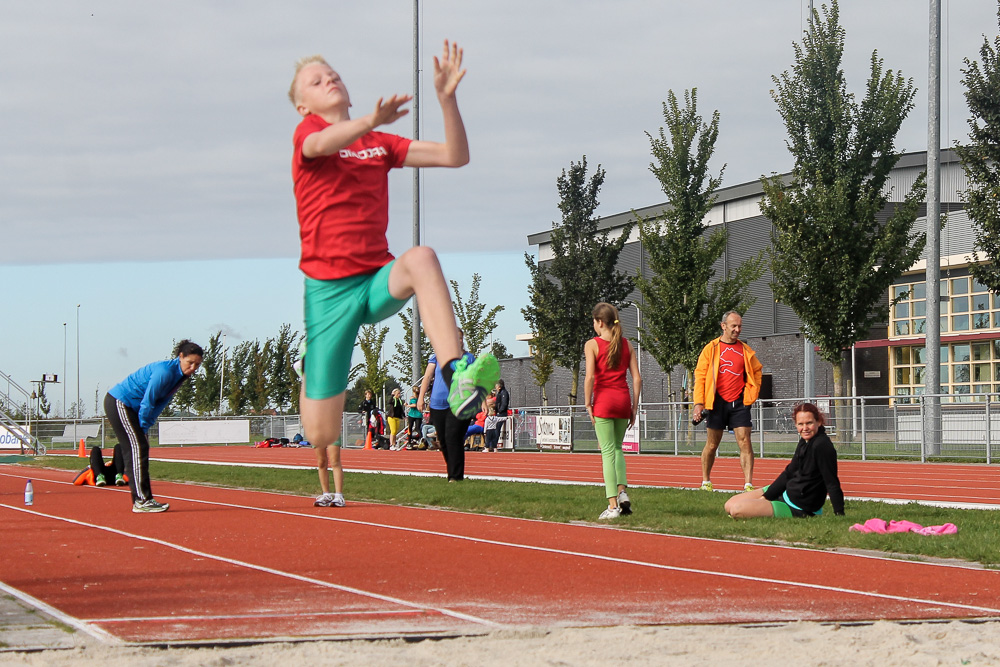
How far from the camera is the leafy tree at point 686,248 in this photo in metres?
27.9

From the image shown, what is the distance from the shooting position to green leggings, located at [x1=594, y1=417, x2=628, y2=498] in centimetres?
1051

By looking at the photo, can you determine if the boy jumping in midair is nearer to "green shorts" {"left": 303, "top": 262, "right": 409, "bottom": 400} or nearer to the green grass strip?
"green shorts" {"left": 303, "top": 262, "right": 409, "bottom": 400}

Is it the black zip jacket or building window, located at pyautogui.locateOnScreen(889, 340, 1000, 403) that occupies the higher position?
building window, located at pyautogui.locateOnScreen(889, 340, 1000, 403)

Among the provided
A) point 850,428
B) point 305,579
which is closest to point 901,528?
point 305,579

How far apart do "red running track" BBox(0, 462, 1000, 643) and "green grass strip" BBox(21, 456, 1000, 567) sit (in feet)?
1.37

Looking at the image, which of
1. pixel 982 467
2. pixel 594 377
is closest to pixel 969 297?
pixel 982 467

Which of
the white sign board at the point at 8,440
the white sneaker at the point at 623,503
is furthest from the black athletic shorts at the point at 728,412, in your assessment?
the white sign board at the point at 8,440

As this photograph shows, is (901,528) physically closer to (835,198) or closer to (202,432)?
(835,198)

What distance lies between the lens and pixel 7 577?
7.97 meters

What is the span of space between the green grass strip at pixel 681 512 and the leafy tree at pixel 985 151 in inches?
464

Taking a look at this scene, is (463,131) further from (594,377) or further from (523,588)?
(594,377)

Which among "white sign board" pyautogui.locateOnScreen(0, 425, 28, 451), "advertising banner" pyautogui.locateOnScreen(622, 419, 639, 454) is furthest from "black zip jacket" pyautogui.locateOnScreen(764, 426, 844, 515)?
"white sign board" pyautogui.locateOnScreen(0, 425, 28, 451)

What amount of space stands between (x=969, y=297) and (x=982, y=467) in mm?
22140

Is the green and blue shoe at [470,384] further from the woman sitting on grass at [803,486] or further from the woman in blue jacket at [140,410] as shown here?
the woman sitting on grass at [803,486]
